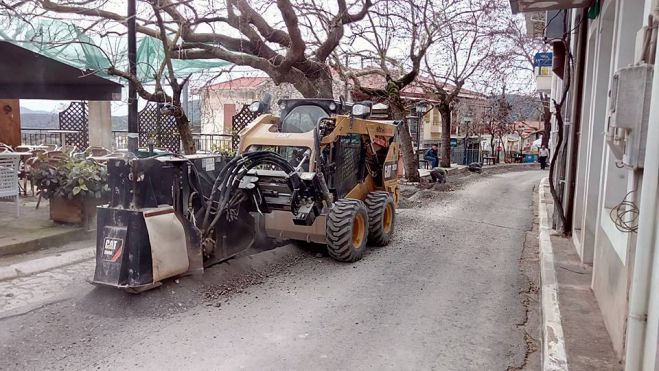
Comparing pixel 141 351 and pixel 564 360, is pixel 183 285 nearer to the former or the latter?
pixel 141 351

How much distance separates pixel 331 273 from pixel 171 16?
21.7 feet

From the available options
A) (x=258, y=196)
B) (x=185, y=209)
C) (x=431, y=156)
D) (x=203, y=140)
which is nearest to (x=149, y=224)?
(x=185, y=209)

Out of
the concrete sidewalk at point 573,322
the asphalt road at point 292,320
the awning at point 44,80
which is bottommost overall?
the asphalt road at point 292,320

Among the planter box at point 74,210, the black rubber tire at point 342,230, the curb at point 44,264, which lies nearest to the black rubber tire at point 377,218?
the black rubber tire at point 342,230

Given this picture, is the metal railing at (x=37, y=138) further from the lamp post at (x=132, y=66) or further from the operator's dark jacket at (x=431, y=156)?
the operator's dark jacket at (x=431, y=156)

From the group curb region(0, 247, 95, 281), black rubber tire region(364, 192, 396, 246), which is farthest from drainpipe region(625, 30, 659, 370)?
curb region(0, 247, 95, 281)

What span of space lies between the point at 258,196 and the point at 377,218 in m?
2.17

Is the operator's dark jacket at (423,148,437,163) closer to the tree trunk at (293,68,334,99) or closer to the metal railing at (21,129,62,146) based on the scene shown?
the tree trunk at (293,68,334,99)

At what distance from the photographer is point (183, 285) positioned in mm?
5527

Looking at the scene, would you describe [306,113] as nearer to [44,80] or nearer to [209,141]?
[44,80]

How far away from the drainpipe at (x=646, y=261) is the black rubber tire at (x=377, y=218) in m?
5.11

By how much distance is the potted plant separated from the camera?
24.7 feet

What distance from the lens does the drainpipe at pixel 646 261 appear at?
284 centimetres

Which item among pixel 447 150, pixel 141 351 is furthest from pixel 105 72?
pixel 447 150
